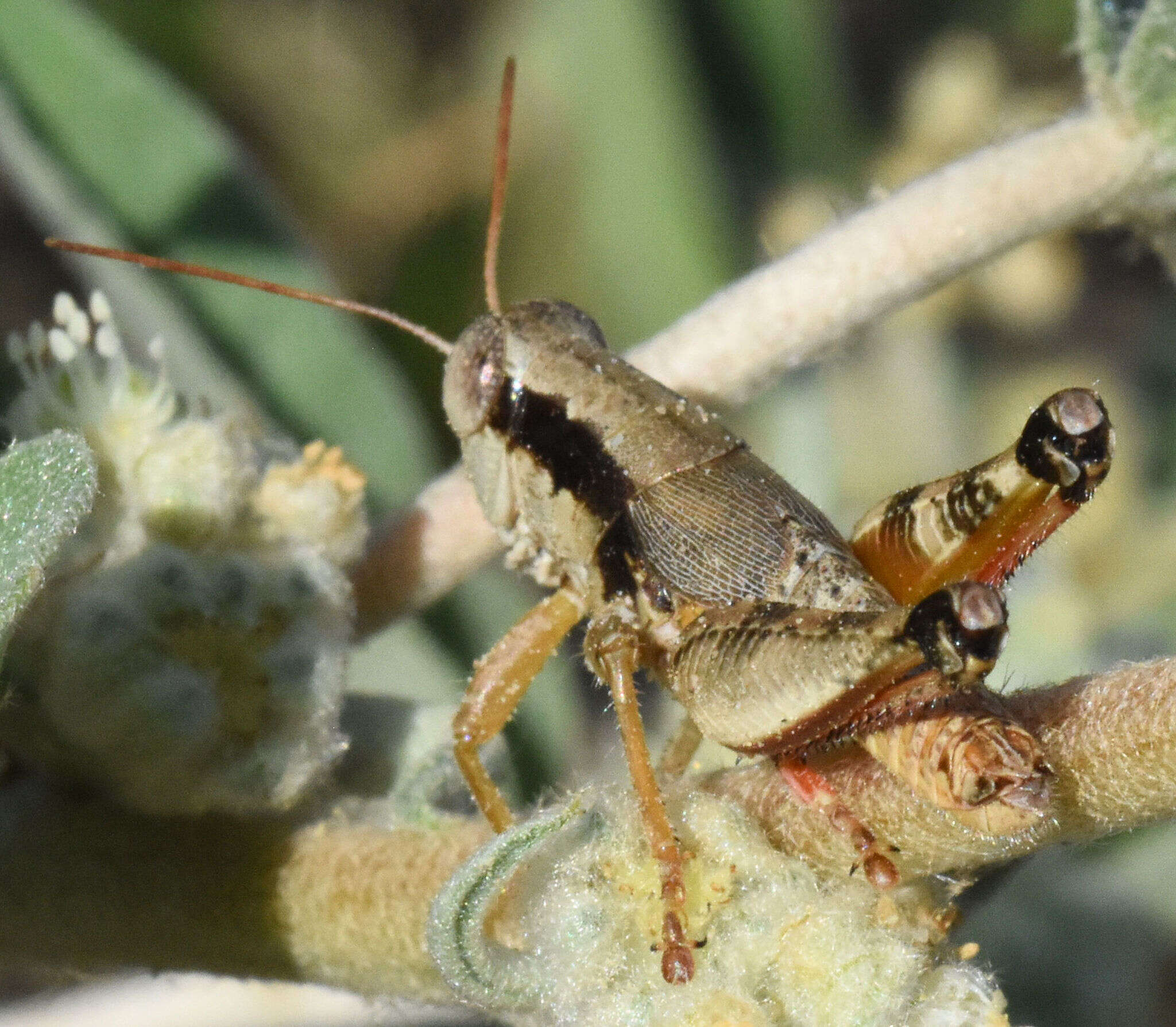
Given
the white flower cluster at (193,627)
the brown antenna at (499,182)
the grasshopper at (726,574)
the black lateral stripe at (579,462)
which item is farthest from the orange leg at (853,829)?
the brown antenna at (499,182)

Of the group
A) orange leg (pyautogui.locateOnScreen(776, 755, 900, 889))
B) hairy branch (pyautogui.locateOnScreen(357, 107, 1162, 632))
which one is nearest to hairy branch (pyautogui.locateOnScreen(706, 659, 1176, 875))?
orange leg (pyautogui.locateOnScreen(776, 755, 900, 889))

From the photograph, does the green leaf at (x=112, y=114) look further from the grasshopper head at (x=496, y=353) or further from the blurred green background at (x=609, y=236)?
the grasshopper head at (x=496, y=353)

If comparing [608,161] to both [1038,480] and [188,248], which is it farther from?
[1038,480]

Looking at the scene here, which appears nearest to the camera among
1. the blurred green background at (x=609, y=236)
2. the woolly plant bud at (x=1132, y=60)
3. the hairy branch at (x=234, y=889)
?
the hairy branch at (x=234, y=889)

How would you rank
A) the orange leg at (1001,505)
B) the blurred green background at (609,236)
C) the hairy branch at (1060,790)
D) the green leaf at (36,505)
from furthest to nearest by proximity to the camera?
the blurred green background at (609,236), the orange leg at (1001,505), the green leaf at (36,505), the hairy branch at (1060,790)

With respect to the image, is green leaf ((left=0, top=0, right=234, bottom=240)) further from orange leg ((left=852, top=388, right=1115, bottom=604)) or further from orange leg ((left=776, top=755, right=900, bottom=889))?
orange leg ((left=776, top=755, right=900, bottom=889))

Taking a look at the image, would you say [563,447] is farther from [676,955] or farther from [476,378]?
[676,955]
